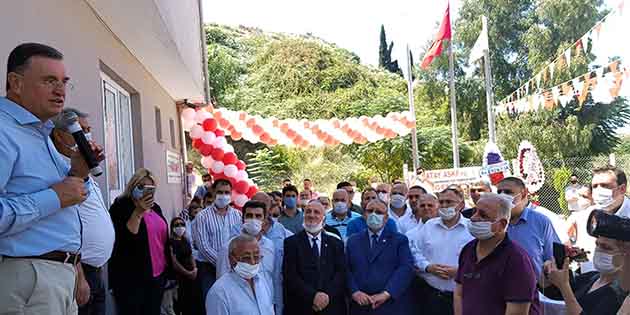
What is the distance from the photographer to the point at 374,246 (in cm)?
551

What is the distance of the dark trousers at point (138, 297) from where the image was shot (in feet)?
16.7

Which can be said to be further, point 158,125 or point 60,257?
point 158,125

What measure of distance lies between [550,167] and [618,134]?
12.4 metres

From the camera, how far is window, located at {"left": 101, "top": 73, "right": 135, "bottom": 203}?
6625 mm

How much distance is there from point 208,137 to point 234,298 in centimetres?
799

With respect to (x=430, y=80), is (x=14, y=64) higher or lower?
lower

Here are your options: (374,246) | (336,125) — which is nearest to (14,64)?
(374,246)

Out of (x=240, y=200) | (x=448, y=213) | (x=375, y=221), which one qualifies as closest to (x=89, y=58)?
(x=375, y=221)

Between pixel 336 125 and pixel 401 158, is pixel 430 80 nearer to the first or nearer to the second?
pixel 401 158

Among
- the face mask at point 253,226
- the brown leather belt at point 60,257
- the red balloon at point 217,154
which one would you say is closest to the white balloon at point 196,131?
the red balloon at point 217,154

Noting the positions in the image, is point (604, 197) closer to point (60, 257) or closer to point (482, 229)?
point (482, 229)

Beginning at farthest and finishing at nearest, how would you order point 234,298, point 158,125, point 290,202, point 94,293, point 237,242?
point 158,125, point 290,202, point 237,242, point 234,298, point 94,293

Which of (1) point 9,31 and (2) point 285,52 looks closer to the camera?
(1) point 9,31

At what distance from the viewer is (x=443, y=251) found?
5262mm
